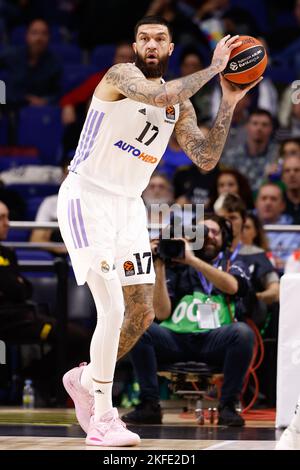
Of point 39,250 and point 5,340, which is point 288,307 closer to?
point 5,340

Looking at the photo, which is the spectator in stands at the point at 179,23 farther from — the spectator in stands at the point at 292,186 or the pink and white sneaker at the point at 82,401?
the pink and white sneaker at the point at 82,401

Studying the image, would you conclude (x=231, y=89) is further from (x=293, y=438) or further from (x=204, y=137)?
(x=293, y=438)

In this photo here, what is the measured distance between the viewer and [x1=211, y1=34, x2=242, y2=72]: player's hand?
629cm

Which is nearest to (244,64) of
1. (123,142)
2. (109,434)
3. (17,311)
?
(123,142)

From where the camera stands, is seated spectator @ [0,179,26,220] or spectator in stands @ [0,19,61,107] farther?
spectator in stands @ [0,19,61,107]

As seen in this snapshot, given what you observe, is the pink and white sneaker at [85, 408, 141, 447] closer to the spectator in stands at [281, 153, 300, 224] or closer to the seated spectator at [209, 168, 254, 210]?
the seated spectator at [209, 168, 254, 210]

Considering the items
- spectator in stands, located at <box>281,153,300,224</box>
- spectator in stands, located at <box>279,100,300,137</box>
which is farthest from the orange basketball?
spectator in stands, located at <box>279,100,300,137</box>

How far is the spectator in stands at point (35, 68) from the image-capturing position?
534 inches

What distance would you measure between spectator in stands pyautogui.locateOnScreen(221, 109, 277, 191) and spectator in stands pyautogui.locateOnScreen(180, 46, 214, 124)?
0.97 metres

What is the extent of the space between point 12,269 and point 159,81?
10.6 ft

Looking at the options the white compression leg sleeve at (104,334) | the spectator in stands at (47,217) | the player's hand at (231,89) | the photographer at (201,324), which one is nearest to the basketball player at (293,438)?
the white compression leg sleeve at (104,334)

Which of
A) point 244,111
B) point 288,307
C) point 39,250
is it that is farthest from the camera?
point 244,111

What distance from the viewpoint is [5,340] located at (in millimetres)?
9445
